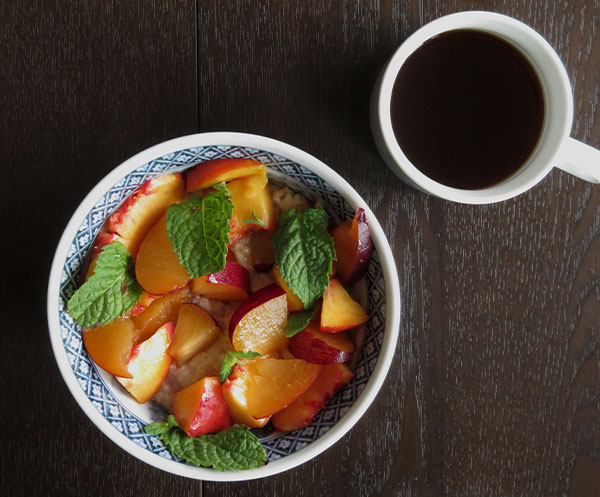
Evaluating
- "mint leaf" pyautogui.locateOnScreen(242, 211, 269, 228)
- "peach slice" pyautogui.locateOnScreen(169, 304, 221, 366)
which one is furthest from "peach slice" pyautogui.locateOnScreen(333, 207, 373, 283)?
"peach slice" pyautogui.locateOnScreen(169, 304, 221, 366)

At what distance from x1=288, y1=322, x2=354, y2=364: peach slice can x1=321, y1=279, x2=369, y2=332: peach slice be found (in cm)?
2

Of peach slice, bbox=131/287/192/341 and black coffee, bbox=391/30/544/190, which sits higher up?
black coffee, bbox=391/30/544/190

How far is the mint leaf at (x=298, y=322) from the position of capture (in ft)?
2.88

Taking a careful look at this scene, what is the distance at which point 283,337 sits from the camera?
91 centimetres

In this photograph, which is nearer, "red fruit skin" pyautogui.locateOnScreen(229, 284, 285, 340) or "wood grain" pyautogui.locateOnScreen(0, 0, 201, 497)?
"red fruit skin" pyautogui.locateOnScreen(229, 284, 285, 340)

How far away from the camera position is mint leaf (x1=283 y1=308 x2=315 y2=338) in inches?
34.5

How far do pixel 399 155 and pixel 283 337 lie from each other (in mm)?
316

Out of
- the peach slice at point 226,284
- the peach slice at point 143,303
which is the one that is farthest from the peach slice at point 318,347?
the peach slice at point 143,303

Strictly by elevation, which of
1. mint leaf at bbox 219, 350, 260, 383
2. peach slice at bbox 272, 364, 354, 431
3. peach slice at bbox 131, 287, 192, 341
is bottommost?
peach slice at bbox 272, 364, 354, 431

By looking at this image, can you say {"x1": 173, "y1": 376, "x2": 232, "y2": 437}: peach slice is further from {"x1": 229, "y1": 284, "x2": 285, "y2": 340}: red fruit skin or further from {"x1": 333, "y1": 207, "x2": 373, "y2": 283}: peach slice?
{"x1": 333, "y1": 207, "x2": 373, "y2": 283}: peach slice

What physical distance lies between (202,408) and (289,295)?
20 cm

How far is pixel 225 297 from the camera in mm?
935

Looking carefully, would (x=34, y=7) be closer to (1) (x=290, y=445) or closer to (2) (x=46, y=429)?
(2) (x=46, y=429)

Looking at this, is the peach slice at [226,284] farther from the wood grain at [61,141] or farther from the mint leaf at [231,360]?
the wood grain at [61,141]
